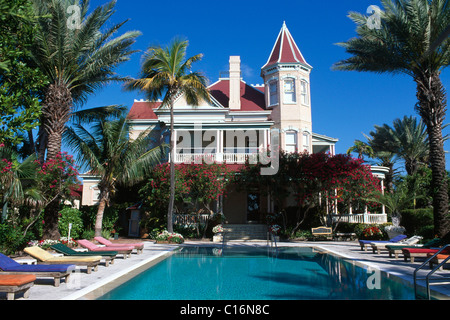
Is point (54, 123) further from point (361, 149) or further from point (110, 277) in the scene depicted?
point (361, 149)

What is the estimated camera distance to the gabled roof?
1141 inches

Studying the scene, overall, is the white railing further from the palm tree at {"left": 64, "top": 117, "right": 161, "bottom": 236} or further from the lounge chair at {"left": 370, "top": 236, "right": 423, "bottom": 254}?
the palm tree at {"left": 64, "top": 117, "right": 161, "bottom": 236}

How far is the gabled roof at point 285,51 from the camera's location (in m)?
29.0

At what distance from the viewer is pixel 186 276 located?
35.4 ft

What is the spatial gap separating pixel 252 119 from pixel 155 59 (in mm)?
11630

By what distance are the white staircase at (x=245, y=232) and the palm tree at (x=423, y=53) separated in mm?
10950

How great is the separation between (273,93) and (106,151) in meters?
14.6

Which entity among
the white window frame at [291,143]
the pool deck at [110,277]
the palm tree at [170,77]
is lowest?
the pool deck at [110,277]

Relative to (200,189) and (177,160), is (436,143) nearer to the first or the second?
(200,189)

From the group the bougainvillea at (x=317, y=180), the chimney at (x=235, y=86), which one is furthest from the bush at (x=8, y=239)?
the chimney at (x=235, y=86)

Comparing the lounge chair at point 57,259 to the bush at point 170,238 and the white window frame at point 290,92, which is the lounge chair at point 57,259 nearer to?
the bush at point 170,238

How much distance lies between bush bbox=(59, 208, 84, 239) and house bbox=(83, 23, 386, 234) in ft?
27.8

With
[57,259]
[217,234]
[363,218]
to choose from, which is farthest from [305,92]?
[57,259]

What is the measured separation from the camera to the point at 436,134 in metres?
15.7
